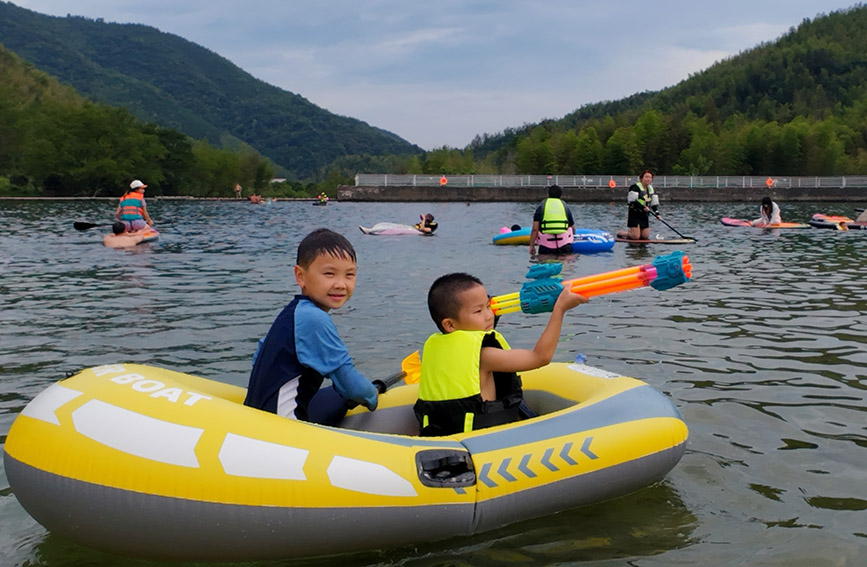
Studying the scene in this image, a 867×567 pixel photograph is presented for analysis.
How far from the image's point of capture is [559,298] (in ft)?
13.2

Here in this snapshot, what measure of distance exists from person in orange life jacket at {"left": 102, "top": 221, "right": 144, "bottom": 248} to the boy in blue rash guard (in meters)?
13.9

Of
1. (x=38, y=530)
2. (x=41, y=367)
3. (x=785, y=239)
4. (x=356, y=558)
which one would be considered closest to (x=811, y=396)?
(x=356, y=558)

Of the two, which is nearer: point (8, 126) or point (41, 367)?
point (41, 367)

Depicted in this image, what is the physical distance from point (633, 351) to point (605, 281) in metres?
3.06

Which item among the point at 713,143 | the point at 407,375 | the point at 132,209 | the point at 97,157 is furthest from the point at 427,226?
the point at 713,143

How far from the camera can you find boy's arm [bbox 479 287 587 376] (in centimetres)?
381

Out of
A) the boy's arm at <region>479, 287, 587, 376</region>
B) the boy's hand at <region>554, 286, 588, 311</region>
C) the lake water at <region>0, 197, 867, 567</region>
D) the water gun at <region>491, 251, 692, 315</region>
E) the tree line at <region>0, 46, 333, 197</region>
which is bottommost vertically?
the lake water at <region>0, 197, 867, 567</region>

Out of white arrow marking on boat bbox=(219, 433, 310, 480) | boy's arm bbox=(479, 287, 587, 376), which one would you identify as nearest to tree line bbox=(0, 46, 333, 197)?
boy's arm bbox=(479, 287, 587, 376)

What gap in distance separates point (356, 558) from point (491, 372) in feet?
3.97

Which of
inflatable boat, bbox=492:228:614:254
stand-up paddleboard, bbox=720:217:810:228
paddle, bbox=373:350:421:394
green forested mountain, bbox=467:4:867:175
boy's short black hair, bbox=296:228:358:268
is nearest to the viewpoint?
boy's short black hair, bbox=296:228:358:268

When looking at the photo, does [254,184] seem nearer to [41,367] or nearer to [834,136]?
[834,136]

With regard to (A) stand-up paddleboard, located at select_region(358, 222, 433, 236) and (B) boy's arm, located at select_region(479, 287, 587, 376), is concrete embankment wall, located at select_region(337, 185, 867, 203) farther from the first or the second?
(B) boy's arm, located at select_region(479, 287, 587, 376)

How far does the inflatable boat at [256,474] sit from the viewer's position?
3174 mm

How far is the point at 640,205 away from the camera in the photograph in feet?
54.3
